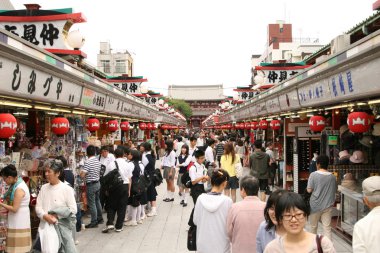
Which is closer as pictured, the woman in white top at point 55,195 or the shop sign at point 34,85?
the shop sign at point 34,85

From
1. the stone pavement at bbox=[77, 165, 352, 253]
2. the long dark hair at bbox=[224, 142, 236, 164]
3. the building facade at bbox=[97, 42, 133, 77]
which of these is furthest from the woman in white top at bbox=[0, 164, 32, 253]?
the building facade at bbox=[97, 42, 133, 77]

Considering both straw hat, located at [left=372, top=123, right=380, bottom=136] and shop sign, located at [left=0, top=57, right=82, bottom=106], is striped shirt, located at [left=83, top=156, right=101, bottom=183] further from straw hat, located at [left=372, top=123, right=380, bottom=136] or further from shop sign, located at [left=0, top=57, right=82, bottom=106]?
straw hat, located at [left=372, top=123, right=380, bottom=136]

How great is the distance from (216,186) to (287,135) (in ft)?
29.2

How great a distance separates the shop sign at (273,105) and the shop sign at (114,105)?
4.80 m

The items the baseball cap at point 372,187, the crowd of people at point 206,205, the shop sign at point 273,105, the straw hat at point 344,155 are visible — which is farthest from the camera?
the shop sign at point 273,105

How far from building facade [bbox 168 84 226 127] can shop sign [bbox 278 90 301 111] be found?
3664 inches

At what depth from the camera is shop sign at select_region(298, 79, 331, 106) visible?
825 cm

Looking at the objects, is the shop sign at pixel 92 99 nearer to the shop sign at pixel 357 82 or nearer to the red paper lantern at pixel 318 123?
the red paper lantern at pixel 318 123

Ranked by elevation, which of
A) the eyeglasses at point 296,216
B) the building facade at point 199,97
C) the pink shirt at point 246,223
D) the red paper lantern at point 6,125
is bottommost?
the pink shirt at point 246,223

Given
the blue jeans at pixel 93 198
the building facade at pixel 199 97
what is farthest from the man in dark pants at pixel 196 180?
the building facade at pixel 199 97

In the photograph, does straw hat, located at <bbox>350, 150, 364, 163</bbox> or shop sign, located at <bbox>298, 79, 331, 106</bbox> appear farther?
straw hat, located at <bbox>350, 150, 364, 163</bbox>

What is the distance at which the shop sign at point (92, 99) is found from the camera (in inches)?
397

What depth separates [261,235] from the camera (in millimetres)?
4234

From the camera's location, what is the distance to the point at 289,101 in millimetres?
11484
